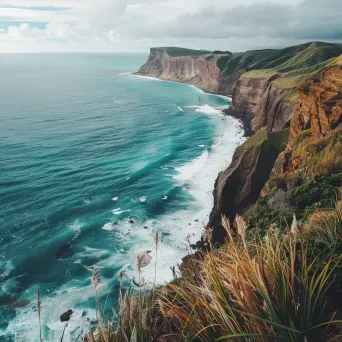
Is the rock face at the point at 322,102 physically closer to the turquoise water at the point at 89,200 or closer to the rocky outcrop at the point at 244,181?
the rocky outcrop at the point at 244,181

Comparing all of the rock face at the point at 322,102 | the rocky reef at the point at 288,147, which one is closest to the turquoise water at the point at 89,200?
the rocky reef at the point at 288,147

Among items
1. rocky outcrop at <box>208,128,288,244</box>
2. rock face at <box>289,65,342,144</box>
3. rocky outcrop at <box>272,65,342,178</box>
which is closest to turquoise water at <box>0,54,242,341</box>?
rocky outcrop at <box>208,128,288,244</box>

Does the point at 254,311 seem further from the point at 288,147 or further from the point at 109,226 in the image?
the point at 109,226

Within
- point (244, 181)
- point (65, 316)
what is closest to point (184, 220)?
point (244, 181)

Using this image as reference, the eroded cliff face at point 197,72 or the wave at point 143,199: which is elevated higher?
the eroded cliff face at point 197,72

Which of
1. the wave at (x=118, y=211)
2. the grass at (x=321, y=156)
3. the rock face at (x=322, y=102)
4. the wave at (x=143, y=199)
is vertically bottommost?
the wave at (x=118, y=211)

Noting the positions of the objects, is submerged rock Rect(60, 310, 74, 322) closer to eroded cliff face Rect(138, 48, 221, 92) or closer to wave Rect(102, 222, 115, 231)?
wave Rect(102, 222, 115, 231)

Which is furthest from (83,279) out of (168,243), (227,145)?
(227,145)

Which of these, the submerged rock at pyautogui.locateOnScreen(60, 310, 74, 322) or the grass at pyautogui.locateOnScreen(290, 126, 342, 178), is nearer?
the grass at pyautogui.locateOnScreen(290, 126, 342, 178)

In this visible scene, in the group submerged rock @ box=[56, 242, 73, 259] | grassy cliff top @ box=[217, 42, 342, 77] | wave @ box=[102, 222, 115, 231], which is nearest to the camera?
submerged rock @ box=[56, 242, 73, 259]

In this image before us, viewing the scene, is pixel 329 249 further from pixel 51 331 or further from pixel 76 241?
pixel 76 241
